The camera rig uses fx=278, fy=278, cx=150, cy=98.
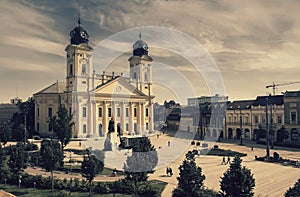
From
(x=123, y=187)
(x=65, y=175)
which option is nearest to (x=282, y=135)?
(x=123, y=187)

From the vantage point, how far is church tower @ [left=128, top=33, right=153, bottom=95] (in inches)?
3322

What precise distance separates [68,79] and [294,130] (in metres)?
55.0

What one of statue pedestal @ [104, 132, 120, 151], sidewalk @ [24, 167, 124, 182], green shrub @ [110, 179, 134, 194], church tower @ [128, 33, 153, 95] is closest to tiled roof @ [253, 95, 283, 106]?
church tower @ [128, 33, 153, 95]

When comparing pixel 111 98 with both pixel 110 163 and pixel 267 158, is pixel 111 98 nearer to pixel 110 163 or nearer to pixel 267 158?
pixel 110 163

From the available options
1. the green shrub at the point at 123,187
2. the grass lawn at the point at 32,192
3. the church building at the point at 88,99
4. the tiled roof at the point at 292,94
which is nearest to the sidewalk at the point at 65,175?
the green shrub at the point at 123,187

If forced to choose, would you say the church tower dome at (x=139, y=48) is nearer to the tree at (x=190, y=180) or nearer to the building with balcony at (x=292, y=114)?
the building with balcony at (x=292, y=114)

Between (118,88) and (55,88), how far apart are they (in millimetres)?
17237

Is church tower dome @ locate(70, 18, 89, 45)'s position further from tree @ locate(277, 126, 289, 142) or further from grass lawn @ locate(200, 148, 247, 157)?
tree @ locate(277, 126, 289, 142)

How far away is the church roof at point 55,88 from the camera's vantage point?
2931 inches

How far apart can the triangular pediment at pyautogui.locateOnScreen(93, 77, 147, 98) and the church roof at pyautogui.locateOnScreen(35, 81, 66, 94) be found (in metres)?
11.7

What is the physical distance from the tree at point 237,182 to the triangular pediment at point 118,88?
2191 inches

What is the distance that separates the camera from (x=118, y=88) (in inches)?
2992

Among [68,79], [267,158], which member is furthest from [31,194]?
[68,79]

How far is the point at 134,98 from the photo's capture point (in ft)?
262
